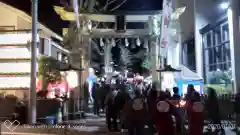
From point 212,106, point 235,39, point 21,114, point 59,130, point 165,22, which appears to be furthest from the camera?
point 235,39

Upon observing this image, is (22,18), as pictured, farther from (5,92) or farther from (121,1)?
(121,1)

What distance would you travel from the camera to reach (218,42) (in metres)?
20.3

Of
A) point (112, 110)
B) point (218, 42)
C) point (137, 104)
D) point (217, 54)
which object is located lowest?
point (112, 110)

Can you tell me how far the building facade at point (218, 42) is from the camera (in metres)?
16.7

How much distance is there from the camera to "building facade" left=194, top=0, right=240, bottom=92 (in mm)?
16688

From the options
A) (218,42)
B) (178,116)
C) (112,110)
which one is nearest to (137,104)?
(178,116)

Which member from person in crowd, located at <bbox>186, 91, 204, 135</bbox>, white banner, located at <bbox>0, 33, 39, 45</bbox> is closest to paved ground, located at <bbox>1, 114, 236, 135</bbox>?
person in crowd, located at <bbox>186, 91, 204, 135</bbox>

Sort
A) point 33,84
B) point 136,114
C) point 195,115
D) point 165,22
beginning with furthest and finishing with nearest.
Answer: point 165,22, point 33,84, point 195,115, point 136,114

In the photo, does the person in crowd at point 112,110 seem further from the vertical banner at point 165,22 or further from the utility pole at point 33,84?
the vertical banner at point 165,22

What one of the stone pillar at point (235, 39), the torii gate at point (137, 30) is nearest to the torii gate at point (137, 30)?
the torii gate at point (137, 30)

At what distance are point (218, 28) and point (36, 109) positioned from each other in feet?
37.7

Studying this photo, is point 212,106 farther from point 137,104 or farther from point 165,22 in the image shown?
point 165,22

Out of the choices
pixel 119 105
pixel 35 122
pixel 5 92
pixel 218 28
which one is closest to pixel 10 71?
pixel 5 92

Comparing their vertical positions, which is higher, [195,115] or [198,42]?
[198,42]
